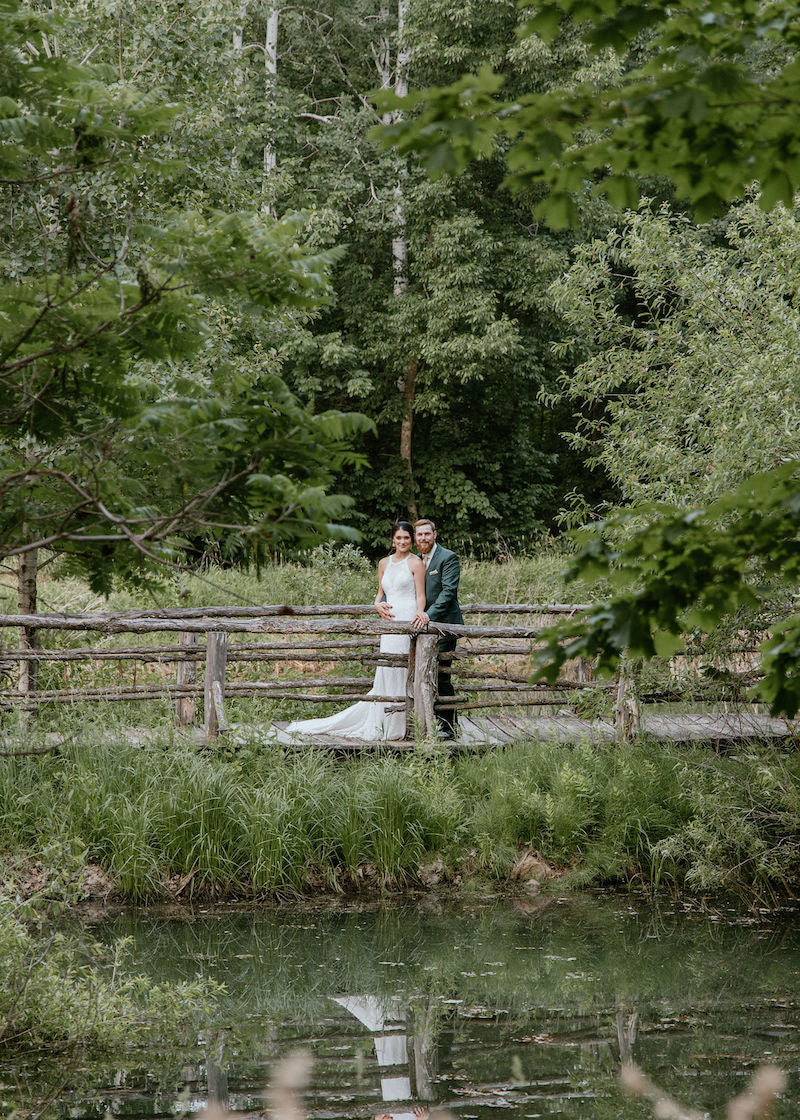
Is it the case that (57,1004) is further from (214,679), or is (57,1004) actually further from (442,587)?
(442,587)

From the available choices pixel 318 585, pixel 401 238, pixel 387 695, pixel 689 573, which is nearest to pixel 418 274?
pixel 401 238

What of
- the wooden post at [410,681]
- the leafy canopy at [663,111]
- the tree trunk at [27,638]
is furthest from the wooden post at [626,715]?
the leafy canopy at [663,111]

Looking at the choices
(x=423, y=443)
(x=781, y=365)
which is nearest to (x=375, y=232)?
(x=423, y=443)

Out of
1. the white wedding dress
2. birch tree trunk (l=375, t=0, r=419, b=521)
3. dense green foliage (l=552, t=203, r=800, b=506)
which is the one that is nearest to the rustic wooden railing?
the white wedding dress

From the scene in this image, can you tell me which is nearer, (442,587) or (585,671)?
(442,587)

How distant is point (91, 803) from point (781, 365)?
5.50 m

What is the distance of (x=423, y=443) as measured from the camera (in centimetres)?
2269

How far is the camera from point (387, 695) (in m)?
9.12

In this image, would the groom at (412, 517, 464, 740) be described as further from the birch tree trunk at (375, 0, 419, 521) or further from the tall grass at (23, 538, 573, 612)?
the birch tree trunk at (375, 0, 419, 521)

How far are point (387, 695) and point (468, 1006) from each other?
143 inches

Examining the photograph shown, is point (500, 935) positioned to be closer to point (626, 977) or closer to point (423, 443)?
point (626, 977)

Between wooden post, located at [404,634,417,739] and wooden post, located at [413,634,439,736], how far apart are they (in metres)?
0.05

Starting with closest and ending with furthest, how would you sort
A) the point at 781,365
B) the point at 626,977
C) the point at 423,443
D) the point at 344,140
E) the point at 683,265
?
the point at 626,977 → the point at 781,365 → the point at 683,265 → the point at 344,140 → the point at 423,443

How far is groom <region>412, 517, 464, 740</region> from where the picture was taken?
29.4 feet
